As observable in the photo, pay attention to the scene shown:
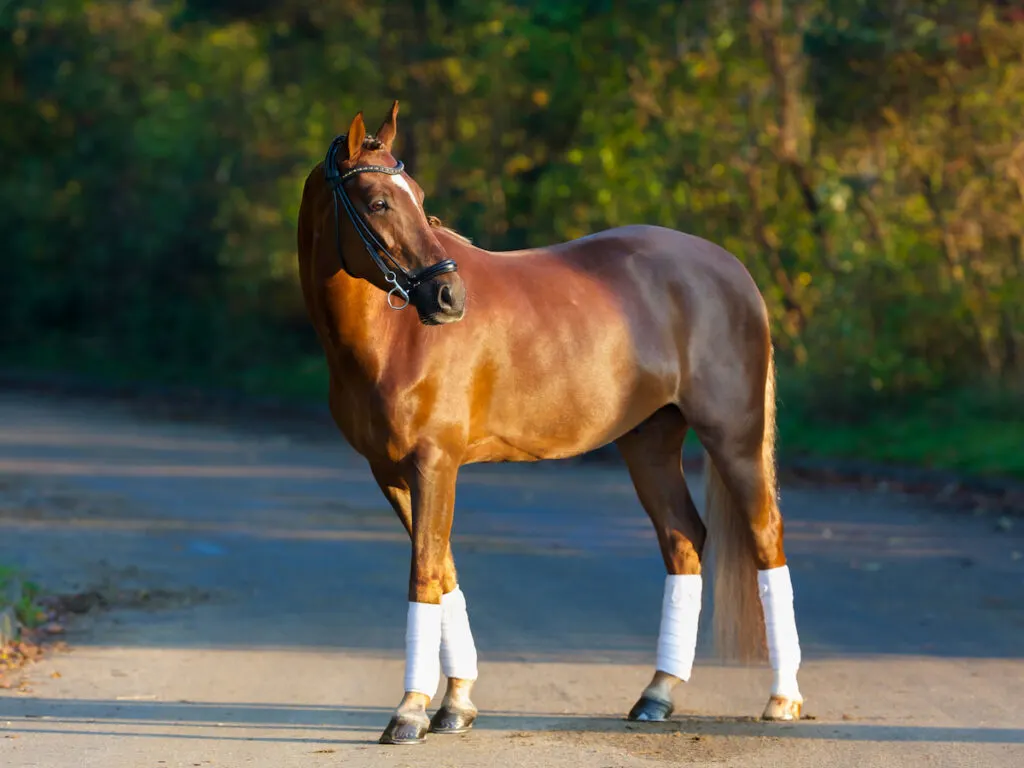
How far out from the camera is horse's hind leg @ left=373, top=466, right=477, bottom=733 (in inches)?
279

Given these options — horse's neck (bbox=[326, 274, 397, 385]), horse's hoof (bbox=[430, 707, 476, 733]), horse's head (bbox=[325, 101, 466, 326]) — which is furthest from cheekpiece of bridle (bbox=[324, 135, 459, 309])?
horse's hoof (bbox=[430, 707, 476, 733])

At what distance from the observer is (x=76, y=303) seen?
44594 mm

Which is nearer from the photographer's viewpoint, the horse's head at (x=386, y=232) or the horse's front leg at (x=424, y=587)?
the horse's head at (x=386, y=232)

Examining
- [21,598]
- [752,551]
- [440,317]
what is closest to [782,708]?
Answer: [752,551]

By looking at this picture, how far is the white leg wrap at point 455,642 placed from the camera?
7164mm

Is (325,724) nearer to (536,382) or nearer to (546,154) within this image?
(536,382)

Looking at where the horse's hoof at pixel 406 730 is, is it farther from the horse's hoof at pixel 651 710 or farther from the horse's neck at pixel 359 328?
the horse's neck at pixel 359 328

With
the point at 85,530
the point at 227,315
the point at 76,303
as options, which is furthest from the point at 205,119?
the point at 85,530

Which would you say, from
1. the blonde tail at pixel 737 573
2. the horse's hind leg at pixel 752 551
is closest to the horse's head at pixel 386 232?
the horse's hind leg at pixel 752 551

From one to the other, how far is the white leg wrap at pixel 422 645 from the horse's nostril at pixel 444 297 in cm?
116

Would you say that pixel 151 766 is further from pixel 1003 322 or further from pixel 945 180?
pixel 945 180

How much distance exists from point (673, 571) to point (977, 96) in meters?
14.9

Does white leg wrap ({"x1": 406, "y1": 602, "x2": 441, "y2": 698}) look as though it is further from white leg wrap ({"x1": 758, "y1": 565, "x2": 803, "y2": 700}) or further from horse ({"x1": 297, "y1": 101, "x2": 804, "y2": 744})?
white leg wrap ({"x1": 758, "y1": 565, "x2": 803, "y2": 700})

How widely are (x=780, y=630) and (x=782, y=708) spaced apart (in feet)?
1.03
